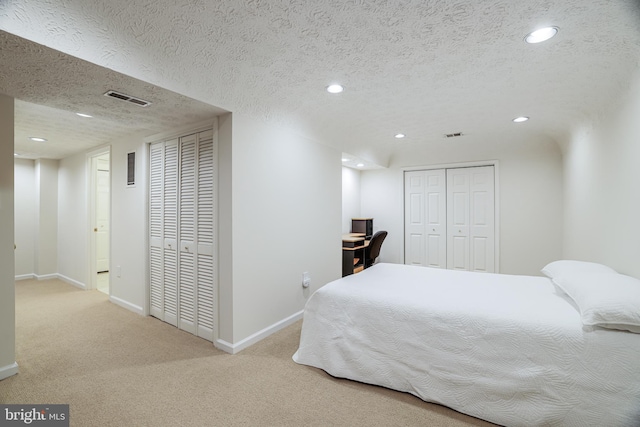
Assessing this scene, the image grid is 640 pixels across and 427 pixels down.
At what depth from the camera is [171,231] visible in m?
3.06

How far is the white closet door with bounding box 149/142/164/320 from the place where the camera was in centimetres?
316

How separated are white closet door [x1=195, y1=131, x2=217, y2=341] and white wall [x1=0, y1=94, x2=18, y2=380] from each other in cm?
129

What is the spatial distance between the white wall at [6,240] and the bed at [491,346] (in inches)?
84.8

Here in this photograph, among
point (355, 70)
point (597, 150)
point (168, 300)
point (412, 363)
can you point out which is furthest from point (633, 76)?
point (168, 300)

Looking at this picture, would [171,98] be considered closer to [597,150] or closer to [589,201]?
[597,150]

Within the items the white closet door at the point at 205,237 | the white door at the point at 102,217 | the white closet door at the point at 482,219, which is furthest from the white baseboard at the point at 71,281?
the white closet door at the point at 482,219

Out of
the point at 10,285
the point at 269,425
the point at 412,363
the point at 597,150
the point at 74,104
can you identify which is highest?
the point at 74,104

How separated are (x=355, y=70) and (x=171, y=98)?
4.51ft

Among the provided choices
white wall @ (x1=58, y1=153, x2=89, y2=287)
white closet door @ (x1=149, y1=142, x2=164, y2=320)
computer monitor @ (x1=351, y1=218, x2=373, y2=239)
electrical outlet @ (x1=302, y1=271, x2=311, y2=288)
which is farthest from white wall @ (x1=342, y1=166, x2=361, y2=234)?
white wall @ (x1=58, y1=153, x2=89, y2=287)

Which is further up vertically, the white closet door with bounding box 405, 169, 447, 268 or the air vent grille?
the air vent grille

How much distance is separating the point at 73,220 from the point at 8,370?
132 inches

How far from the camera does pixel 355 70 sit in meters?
2.05

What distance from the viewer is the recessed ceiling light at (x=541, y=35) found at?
1.57 m

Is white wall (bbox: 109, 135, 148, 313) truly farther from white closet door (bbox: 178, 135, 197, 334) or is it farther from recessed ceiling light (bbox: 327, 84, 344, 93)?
recessed ceiling light (bbox: 327, 84, 344, 93)
